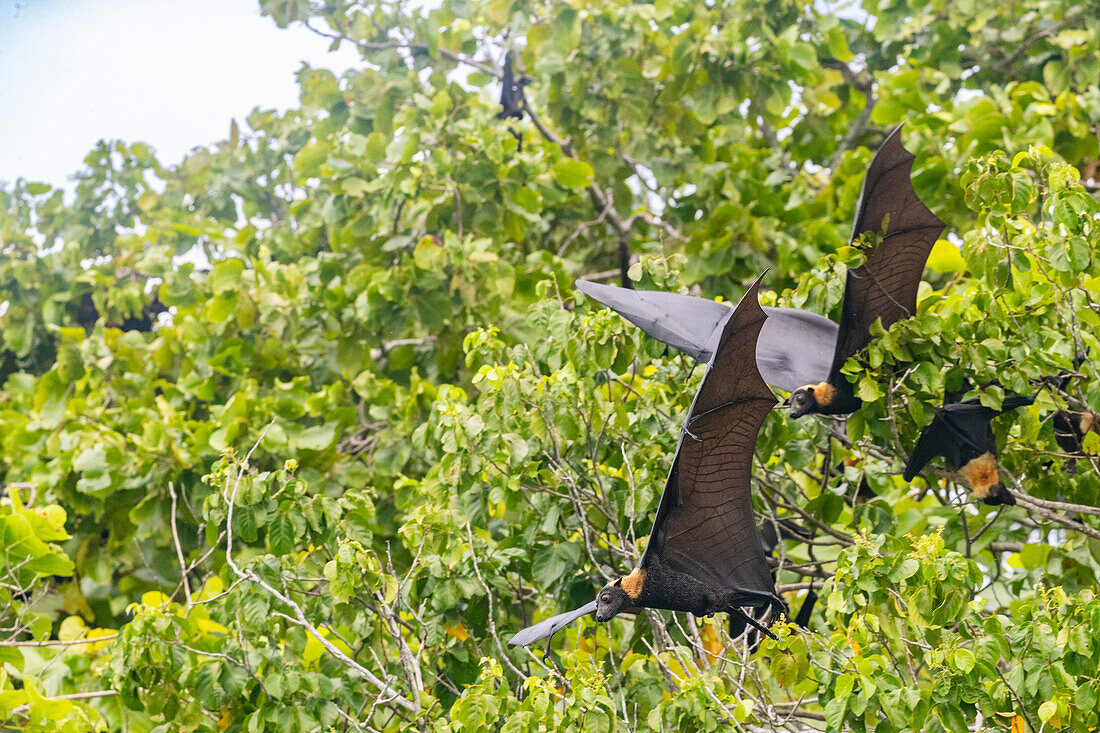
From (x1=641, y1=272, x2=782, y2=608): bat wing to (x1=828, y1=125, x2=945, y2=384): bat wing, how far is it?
393 mm

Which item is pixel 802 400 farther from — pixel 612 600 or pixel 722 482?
pixel 612 600

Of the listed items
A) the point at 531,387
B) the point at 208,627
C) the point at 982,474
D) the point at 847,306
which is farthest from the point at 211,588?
the point at 982,474

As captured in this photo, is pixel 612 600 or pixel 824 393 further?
pixel 824 393

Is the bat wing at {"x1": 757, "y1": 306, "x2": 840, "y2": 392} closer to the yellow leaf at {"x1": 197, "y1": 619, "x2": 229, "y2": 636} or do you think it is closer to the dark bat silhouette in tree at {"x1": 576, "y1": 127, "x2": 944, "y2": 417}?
the dark bat silhouette in tree at {"x1": 576, "y1": 127, "x2": 944, "y2": 417}

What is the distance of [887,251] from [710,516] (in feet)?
2.30

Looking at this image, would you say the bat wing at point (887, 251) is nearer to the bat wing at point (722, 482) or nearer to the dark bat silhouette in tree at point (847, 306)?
the dark bat silhouette in tree at point (847, 306)

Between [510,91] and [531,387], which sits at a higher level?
[510,91]

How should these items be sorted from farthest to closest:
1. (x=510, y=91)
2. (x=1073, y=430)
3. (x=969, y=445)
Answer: (x=510, y=91) < (x=1073, y=430) < (x=969, y=445)

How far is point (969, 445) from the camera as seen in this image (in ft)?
7.30

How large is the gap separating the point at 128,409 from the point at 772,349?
3212mm

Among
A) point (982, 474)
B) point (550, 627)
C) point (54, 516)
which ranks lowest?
point (54, 516)

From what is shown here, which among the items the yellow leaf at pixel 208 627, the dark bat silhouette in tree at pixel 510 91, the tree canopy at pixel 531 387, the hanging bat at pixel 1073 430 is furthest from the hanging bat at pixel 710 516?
the dark bat silhouette in tree at pixel 510 91

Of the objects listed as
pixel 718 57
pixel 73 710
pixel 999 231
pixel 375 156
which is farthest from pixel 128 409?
pixel 999 231

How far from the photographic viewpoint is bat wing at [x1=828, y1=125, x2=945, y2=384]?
2047 mm
